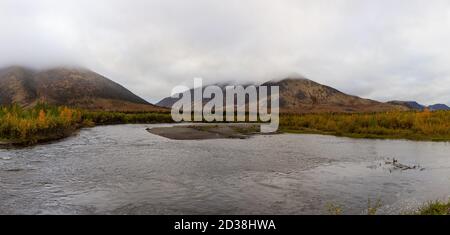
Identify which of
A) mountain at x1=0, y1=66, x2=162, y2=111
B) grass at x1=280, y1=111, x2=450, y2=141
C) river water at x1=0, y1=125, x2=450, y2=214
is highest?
mountain at x1=0, y1=66, x2=162, y2=111

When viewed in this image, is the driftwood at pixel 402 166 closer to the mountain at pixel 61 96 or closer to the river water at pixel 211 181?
the river water at pixel 211 181

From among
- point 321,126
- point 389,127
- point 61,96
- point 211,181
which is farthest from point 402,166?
point 61,96

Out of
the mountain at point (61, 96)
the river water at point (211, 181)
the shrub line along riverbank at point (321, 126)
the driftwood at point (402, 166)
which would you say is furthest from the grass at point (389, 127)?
the mountain at point (61, 96)

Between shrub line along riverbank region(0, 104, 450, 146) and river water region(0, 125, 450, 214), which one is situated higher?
shrub line along riverbank region(0, 104, 450, 146)

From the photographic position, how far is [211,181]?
1756cm

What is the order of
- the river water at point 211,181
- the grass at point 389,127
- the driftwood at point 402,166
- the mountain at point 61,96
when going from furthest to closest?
the mountain at point 61,96 → the grass at point 389,127 → the driftwood at point 402,166 → the river water at point 211,181

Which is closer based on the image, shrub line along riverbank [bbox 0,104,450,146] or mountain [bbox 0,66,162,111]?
shrub line along riverbank [bbox 0,104,450,146]

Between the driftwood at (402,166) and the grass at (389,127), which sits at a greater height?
the grass at (389,127)

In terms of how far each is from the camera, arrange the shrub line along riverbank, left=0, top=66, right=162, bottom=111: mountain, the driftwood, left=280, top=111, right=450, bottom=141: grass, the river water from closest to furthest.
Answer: the river water < the driftwood < the shrub line along riverbank < left=280, top=111, right=450, bottom=141: grass < left=0, top=66, right=162, bottom=111: mountain

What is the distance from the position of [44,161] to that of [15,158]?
2.34 m

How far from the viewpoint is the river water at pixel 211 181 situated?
1309 centimetres

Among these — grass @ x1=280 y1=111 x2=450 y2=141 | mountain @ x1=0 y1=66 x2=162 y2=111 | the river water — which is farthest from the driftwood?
mountain @ x1=0 y1=66 x2=162 y2=111

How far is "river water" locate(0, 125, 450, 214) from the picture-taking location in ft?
43.0

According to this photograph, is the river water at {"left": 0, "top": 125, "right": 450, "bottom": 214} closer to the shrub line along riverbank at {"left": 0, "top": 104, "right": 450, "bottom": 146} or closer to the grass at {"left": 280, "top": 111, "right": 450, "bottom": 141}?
the shrub line along riverbank at {"left": 0, "top": 104, "right": 450, "bottom": 146}
